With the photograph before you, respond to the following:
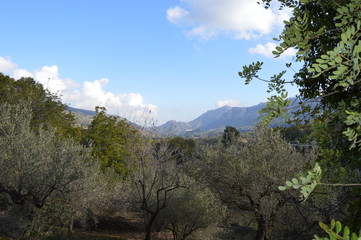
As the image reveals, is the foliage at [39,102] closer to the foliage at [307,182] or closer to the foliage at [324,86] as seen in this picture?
the foliage at [324,86]

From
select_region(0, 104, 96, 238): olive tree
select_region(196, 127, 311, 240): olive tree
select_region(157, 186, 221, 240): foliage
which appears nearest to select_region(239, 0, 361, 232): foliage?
select_region(196, 127, 311, 240): olive tree

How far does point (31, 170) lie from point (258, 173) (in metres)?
12.9

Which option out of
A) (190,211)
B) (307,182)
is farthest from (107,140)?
(307,182)

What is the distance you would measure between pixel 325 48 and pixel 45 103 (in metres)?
36.9

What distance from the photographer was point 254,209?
17781 mm

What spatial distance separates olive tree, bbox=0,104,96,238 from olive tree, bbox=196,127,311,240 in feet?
31.6

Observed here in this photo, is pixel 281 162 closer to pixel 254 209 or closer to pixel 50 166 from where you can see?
pixel 254 209

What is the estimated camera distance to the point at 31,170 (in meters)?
14.6

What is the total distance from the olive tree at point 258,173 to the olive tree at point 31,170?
9634 millimetres

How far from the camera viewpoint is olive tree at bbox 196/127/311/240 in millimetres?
16547

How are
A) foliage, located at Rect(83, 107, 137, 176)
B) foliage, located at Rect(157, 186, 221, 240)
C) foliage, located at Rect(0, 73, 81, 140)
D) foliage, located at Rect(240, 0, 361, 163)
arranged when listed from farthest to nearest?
1. foliage, located at Rect(83, 107, 137, 176)
2. foliage, located at Rect(0, 73, 81, 140)
3. foliage, located at Rect(157, 186, 221, 240)
4. foliage, located at Rect(240, 0, 361, 163)

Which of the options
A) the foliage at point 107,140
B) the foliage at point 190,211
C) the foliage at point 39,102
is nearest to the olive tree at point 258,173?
the foliage at point 190,211

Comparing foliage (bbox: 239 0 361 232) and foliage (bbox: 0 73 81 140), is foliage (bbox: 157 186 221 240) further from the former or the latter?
foliage (bbox: 0 73 81 140)

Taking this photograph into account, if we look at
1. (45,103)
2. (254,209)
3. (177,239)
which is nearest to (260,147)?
(254,209)
